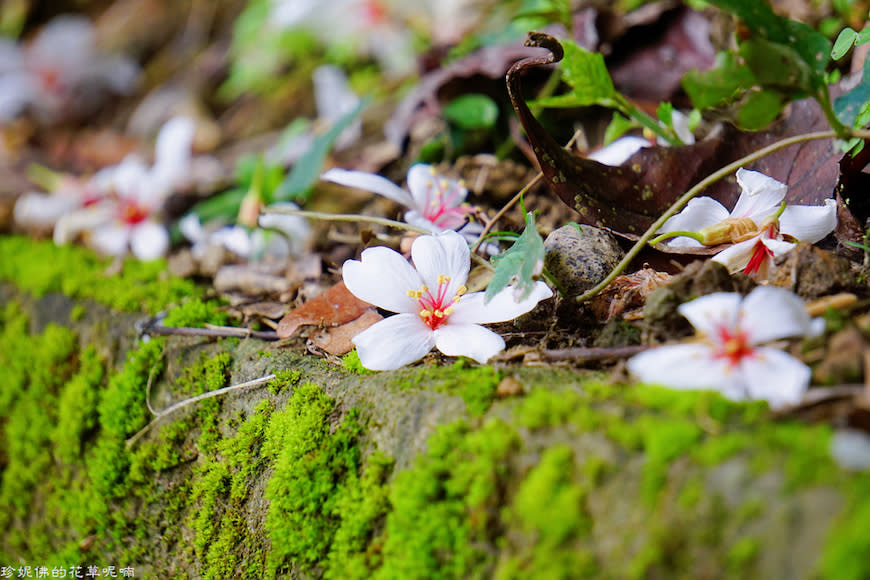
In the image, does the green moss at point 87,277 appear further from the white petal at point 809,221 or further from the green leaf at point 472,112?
the white petal at point 809,221

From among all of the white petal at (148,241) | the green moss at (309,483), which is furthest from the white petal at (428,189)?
the white petal at (148,241)

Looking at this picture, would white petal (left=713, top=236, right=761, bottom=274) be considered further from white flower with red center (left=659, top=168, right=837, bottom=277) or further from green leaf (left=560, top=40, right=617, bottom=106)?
green leaf (left=560, top=40, right=617, bottom=106)

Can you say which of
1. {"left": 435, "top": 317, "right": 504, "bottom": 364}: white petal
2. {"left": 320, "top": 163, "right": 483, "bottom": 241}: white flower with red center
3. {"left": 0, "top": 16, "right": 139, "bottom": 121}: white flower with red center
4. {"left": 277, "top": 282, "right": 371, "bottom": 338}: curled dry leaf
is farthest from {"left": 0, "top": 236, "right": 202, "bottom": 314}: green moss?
{"left": 0, "top": 16, "right": 139, "bottom": 121}: white flower with red center

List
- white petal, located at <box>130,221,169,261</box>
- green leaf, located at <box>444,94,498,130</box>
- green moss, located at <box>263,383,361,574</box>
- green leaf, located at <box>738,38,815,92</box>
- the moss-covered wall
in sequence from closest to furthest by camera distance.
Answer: the moss-covered wall → green leaf, located at <box>738,38,815,92</box> → green moss, located at <box>263,383,361,574</box> → green leaf, located at <box>444,94,498,130</box> → white petal, located at <box>130,221,169,261</box>

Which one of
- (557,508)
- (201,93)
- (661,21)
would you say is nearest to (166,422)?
(557,508)

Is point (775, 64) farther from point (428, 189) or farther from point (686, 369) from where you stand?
point (428, 189)

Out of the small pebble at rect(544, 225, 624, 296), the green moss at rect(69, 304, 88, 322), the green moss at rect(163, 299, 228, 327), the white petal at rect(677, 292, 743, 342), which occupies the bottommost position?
the green moss at rect(69, 304, 88, 322)

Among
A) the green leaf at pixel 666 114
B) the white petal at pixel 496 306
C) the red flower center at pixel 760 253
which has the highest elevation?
the green leaf at pixel 666 114
